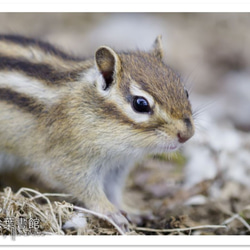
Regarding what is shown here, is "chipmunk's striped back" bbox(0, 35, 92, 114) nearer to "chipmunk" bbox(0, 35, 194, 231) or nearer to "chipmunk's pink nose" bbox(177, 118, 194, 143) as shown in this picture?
"chipmunk" bbox(0, 35, 194, 231)

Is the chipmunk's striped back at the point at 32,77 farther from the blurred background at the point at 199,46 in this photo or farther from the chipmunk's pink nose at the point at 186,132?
the blurred background at the point at 199,46

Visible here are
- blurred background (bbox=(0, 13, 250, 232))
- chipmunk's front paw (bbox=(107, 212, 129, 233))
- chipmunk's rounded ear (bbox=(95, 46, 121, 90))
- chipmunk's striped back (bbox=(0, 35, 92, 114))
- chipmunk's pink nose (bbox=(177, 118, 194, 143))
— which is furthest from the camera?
blurred background (bbox=(0, 13, 250, 232))

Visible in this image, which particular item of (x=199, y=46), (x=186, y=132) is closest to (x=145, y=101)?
(x=186, y=132)

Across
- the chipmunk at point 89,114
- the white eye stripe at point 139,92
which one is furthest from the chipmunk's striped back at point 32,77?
the white eye stripe at point 139,92

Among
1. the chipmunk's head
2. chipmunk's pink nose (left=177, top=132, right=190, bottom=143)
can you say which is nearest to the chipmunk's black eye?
the chipmunk's head

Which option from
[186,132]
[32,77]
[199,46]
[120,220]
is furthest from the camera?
[199,46]

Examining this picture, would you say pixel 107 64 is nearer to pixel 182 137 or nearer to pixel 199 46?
pixel 182 137
